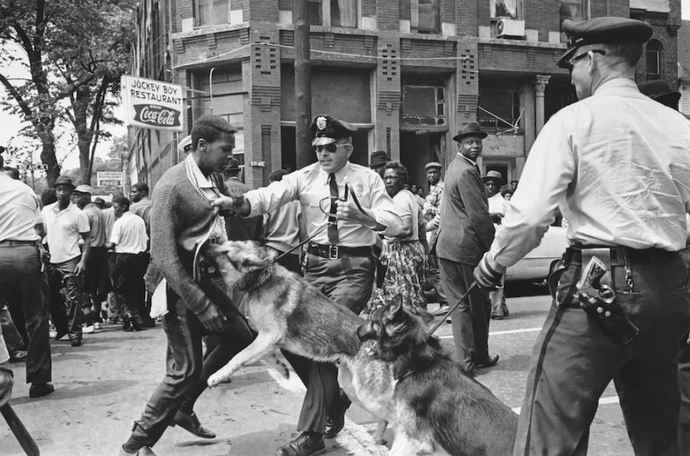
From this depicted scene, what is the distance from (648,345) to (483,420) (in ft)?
3.69

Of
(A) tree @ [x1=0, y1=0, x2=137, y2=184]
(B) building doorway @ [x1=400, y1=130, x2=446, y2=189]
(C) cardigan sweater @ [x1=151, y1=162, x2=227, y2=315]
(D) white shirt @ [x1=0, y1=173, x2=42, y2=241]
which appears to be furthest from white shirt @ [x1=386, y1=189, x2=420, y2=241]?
(A) tree @ [x1=0, y1=0, x2=137, y2=184]

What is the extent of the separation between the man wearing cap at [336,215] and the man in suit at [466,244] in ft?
4.87

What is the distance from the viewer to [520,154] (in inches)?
826

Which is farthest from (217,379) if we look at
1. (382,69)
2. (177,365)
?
(382,69)

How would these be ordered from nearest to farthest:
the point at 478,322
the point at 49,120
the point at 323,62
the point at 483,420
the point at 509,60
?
the point at 483,420
the point at 478,322
the point at 323,62
the point at 509,60
the point at 49,120

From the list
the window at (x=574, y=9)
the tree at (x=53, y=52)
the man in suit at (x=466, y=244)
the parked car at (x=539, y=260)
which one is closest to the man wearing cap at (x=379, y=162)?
the man in suit at (x=466, y=244)

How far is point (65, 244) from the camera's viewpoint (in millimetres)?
8969

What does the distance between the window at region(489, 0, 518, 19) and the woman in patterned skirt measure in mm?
14557

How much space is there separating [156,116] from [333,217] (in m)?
12.9

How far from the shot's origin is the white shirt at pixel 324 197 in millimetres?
4641

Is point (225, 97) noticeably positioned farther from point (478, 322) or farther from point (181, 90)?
point (478, 322)

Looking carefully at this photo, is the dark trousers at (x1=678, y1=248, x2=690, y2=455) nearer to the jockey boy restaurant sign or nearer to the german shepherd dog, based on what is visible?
the german shepherd dog

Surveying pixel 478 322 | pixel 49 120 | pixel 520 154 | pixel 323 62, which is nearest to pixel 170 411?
pixel 478 322

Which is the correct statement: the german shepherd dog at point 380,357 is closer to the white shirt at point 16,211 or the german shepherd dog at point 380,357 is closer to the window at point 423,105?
the white shirt at point 16,211
